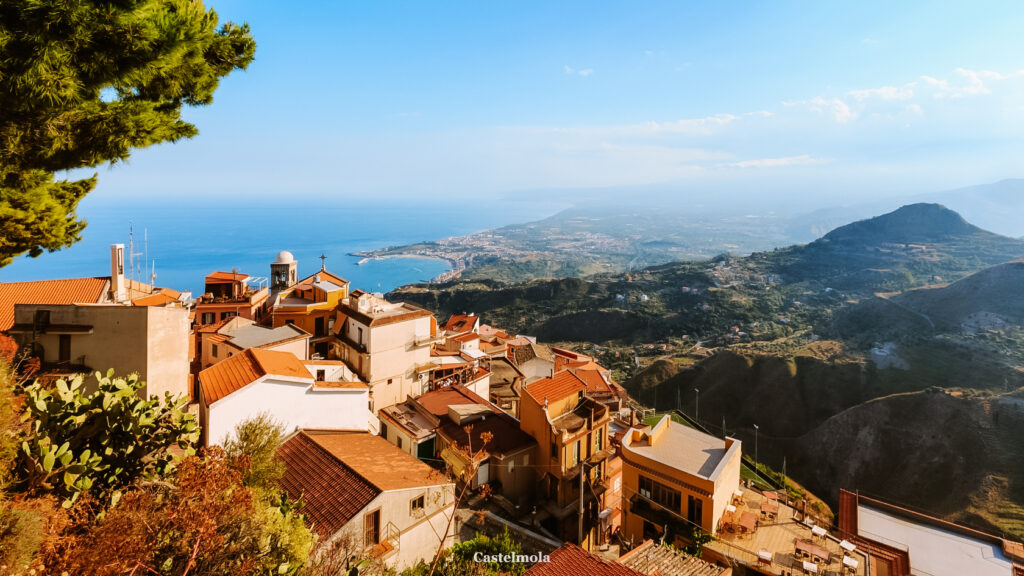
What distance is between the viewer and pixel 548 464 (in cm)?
1585

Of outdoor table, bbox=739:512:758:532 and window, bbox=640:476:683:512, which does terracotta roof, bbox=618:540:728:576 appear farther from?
outdoor table, bbox=739:512:758:532

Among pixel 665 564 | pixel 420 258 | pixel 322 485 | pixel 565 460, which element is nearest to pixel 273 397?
pixel 322 485

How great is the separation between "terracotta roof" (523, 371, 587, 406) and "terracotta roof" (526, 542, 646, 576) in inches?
282

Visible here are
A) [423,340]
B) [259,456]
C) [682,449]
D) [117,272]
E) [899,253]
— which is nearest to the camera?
[259,456]

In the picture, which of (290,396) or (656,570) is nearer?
(656,570)

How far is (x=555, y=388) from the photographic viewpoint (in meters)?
17.5

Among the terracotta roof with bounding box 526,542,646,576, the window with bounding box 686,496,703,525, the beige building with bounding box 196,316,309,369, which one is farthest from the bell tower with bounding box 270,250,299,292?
the terracotta roof with bounding box 526,542,646,576

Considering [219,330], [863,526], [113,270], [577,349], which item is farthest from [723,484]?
[577,349]

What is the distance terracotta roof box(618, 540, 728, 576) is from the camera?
10.6m

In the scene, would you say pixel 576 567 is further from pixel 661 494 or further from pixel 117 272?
pixel 117 272

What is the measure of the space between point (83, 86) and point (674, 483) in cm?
1687

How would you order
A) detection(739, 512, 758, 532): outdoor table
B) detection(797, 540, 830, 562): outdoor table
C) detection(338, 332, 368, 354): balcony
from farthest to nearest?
detection(338, 332, 368, 354): balcony → detection(739, 512, 758, 532): outdoor table → detection(797, 540, 830, 562): outdoor table

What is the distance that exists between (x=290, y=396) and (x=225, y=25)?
30.7 ft

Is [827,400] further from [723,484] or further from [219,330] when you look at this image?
[219,330]
